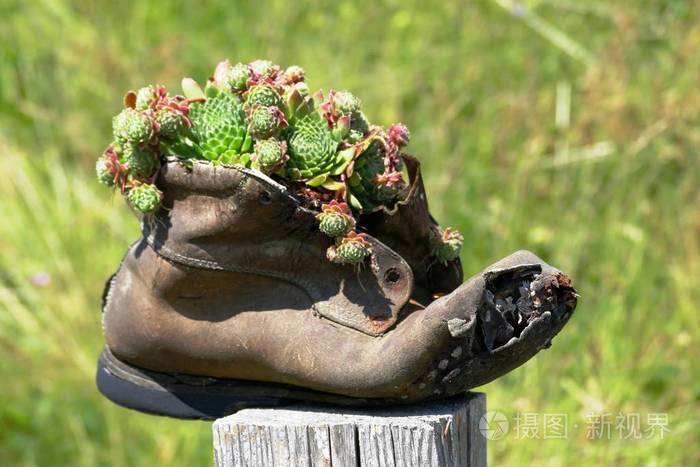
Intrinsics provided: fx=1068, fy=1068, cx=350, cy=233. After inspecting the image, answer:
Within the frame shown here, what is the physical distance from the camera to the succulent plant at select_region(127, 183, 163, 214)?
1781 mm

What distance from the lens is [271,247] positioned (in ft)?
6.03

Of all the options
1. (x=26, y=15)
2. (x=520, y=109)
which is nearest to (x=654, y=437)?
(x=520, y=109)

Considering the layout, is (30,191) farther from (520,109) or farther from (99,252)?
(520,109)

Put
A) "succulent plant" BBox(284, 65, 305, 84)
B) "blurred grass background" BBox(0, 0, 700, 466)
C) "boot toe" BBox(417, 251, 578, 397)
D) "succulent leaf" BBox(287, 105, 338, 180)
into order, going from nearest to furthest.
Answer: "boot toe" BBox(417, 251, 578, 397) < "succulent leaf" BBox(287, 105, 338, 180) < "succulent plant" BBox(284, 65, 305, 84) < "blurred grass background" BBox(0, 0, 700, 466)

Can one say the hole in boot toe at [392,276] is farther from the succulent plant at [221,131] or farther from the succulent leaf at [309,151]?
the succulent plant at [221,131]

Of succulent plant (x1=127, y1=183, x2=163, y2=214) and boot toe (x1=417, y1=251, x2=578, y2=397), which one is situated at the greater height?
succulent plant (x1=127, y1=183, x2=163, y2=214)

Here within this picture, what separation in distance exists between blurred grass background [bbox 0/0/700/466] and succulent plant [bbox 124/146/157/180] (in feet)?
5.01

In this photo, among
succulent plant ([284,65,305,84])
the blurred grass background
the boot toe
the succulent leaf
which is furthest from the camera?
the blurred grass background

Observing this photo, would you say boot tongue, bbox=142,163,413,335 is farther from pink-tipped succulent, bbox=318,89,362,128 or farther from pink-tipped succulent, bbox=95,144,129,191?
pink-tipped succulent, bbox=318,89,362,128

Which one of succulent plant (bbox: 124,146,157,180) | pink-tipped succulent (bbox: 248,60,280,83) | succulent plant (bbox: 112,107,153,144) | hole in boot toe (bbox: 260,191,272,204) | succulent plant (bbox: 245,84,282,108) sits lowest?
hole in boot toe (bbox: 260,191,272,204)

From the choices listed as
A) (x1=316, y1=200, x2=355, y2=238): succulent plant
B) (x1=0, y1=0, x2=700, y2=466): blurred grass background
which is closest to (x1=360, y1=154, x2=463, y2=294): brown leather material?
(x1=316, y1=200, x2=355, y2=238): succulent plant

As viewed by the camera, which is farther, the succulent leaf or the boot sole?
the boot sole

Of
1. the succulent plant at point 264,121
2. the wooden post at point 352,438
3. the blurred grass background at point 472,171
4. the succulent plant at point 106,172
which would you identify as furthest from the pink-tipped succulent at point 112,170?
the blurred grass background at point 472,171

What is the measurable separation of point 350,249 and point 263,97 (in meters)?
0.29
